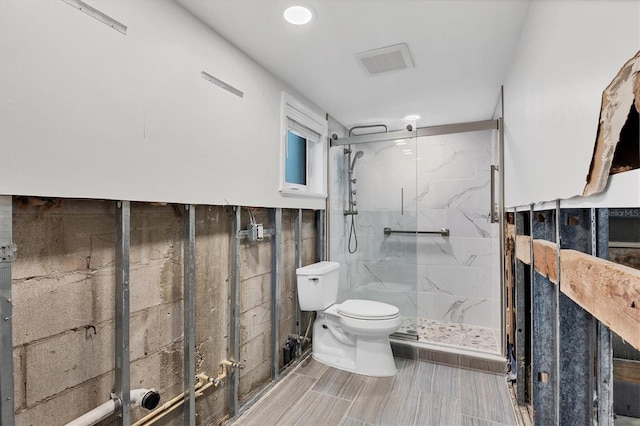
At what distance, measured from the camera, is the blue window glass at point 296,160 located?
279cm

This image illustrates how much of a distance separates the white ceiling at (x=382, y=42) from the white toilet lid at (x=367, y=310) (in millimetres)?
1785

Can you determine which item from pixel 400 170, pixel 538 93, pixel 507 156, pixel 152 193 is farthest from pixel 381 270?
pixel 152 193

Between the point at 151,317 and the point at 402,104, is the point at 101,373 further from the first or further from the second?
the point at 402,104

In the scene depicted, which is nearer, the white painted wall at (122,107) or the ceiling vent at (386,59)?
the white painted wall at (122,107)

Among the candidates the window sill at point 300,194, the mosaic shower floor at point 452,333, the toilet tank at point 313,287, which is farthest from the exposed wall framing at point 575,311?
the window sill at point 300,194

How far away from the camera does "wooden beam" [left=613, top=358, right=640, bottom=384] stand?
1262mm

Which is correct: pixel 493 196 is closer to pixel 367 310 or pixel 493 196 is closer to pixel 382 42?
pixel 367 310

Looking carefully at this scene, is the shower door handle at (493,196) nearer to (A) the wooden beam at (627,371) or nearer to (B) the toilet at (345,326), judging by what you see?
(B) the toilet at (345,326)

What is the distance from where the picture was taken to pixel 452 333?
3143 mm

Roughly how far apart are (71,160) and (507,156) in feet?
8.28

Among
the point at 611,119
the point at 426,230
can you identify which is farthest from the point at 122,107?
the point at 426,230

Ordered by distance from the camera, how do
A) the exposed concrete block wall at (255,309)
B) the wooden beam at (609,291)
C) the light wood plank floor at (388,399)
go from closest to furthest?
1. the wooden beam at (609,291)
2. the light wood plank floor at (388,399)
3. the exposed concrete block wall at (255,309)

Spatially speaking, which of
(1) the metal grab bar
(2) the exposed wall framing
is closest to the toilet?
(1) the metal grab bar

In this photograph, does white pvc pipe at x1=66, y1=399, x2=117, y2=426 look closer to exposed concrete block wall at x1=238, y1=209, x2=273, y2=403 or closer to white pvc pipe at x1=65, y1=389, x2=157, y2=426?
white pvc pipe at x1=65, y1=389, x2=157, y2=426
